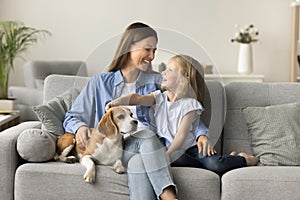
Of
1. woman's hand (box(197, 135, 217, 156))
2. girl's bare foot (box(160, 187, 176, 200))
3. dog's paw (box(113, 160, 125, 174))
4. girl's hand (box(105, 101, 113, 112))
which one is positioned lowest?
girl's bare foot (box(160, 187, 176, 200))

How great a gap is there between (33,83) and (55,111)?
211cm

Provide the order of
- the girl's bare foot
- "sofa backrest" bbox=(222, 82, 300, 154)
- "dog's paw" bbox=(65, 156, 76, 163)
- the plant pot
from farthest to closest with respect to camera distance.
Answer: the plant pot < "sofa backrest" bbox=(222, 82, 300, 154) < "dog's paw" bbox=(65, 156, 76, 163) < the girl's bare foot

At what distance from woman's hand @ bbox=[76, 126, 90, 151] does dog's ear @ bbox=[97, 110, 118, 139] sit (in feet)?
0.27

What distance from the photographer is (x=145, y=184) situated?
2.41 metres

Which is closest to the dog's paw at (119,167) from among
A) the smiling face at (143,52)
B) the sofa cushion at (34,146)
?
the sofa cushion at (34,146)

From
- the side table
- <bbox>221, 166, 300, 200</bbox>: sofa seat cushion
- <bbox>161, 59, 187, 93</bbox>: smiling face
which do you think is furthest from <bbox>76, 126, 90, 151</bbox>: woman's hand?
the side table

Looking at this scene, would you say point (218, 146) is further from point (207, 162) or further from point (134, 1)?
point (134, 1)

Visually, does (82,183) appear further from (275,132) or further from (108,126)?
(275,132)

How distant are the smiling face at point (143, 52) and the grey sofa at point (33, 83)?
2.12 meters

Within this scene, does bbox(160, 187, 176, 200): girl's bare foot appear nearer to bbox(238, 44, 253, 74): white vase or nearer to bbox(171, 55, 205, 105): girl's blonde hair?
bbox(171, 55, 205, 105): girl's blonde hair

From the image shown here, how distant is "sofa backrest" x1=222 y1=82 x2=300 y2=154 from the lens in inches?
116

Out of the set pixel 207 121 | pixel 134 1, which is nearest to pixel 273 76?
pixel 134 1

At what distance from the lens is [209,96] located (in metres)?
2.69

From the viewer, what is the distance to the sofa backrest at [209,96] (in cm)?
266
